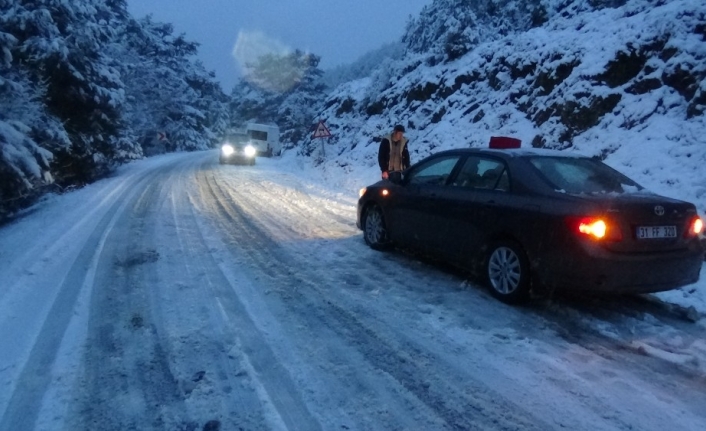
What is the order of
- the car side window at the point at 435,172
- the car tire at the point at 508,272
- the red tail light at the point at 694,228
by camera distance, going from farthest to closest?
the car side window at the point at 435,172 → the car tire at the point at 508,272 → the red tail light at the point at 694,228

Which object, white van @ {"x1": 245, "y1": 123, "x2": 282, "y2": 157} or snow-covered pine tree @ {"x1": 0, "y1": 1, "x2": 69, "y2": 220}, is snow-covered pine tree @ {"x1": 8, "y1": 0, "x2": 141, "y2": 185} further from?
white van @ {"x1": 245, "y1": 123, "x2": 282, "y2": 157}

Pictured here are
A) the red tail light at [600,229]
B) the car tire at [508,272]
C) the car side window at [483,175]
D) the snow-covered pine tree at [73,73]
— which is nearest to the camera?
the red tail light at [600,229]

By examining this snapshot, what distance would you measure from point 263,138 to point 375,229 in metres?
32.6

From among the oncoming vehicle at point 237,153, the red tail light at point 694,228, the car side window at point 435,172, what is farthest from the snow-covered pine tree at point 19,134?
the oncoming vehicle at point 237,153

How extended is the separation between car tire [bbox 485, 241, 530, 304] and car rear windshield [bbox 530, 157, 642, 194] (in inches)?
29.1

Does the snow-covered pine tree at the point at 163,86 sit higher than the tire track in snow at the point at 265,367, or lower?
higher

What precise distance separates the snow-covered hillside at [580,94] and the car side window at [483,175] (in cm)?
410

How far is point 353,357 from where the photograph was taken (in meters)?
3.68

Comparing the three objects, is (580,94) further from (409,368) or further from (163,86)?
(163,86)

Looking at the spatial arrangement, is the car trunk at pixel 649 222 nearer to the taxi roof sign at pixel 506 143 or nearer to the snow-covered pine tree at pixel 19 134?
the taxi roof sign at pixel 506 143

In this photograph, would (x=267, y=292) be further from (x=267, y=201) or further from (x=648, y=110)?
(x=648, y=110)

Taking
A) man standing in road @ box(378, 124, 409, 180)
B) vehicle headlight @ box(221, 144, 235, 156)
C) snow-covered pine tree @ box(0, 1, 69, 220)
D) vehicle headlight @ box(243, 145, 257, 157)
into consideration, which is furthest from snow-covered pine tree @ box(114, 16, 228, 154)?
man standing in road @ box(378, 124, 409, 180)

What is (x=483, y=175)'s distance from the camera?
545 centimetres

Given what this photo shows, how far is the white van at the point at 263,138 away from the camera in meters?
37.7
